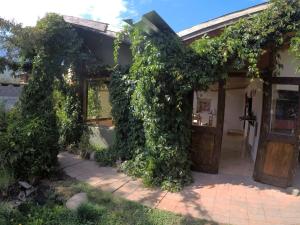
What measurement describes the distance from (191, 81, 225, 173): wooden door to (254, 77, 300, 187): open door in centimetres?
87

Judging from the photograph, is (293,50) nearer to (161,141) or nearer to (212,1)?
(161,141)

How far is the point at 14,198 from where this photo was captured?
505cm

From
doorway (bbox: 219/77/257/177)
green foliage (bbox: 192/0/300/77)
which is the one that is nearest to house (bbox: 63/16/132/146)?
green foliage (bbox: 192/0/300/77)

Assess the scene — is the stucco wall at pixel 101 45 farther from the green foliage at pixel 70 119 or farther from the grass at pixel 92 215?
the grass at pixel 92 215

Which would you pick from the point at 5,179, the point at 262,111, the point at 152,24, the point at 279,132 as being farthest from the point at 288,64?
the point at 5,179

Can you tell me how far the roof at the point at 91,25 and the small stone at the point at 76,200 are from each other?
411 cm

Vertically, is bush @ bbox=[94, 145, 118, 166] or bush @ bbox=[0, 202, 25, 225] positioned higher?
bush @ bbox=[94, 145, 118, 166]

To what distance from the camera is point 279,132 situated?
5.86 meters

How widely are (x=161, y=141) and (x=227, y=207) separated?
170 cm

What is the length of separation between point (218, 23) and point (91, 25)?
3.39 metres

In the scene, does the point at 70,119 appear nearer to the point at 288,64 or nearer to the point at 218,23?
the point at 218,23

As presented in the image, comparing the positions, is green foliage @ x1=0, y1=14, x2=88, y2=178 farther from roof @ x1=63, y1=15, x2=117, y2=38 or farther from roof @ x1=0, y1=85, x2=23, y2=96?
roof @ x1=0, y1=85, x2=23, y2=96

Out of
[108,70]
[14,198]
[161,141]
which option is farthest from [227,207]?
[108,70]

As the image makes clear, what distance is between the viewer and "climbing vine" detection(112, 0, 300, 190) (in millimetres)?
5117
